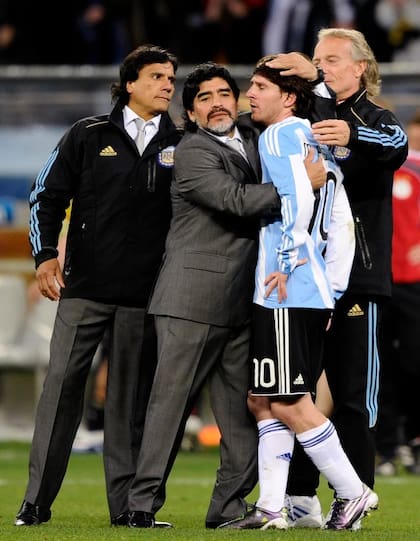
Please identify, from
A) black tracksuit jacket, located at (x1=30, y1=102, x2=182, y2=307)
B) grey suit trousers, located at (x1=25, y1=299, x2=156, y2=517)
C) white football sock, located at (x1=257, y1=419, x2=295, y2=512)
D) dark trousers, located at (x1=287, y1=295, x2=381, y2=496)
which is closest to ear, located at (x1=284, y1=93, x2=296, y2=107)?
black tracksuit jacket, located at (x1=30, y1=102, x2=182, y2=307)

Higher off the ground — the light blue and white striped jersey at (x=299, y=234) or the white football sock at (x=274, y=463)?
the light blue and white striped jersey at (x=299, y=234)

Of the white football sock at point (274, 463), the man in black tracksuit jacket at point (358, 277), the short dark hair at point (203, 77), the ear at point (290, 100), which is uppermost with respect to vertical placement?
the short dark hair at point (203, 77)

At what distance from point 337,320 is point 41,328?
6.40 m

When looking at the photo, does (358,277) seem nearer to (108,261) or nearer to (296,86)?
(296,86)

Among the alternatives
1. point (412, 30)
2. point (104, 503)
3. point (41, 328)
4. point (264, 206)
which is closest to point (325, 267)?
point (264, 206)

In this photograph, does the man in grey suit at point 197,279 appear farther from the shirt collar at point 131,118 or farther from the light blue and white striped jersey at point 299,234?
the shirt collar at point 131,118

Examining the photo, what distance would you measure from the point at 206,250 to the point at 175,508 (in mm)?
2066

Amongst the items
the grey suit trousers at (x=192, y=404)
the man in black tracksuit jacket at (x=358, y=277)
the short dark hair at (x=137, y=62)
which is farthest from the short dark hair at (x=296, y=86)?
the grey suit trousers at (x=192, y=404)

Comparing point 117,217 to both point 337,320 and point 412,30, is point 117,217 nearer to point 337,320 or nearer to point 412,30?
point 337,320

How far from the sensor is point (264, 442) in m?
7.38

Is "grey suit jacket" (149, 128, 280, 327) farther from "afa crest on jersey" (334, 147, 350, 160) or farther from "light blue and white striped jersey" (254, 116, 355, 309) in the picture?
"afa crest on jersey" (334, 147, 350, 160)

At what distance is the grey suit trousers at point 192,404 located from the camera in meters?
7.45

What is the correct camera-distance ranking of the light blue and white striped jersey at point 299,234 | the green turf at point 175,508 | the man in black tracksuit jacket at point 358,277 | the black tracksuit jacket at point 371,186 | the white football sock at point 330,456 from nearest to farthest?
the green turf at point 175,508 < the light blue and white striped jersey at point 299,234 < the white football sock at point 330,456 < the black tracksuit jacket at point 371,186 < the man in black tracksuit jacket at point 358,277

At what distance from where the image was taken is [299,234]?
23.4ft
